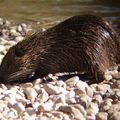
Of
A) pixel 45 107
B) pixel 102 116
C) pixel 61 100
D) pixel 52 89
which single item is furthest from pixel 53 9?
pixel 102 116

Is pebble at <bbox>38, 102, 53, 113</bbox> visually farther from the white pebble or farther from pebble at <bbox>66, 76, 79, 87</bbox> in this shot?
pebble at <bbox>66, 76, 79, 87</bbox>

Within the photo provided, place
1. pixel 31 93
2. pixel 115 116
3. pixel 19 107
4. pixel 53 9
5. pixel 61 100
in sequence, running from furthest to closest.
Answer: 1. pixel 53 9
2. pixel 31 93
3. pixel 61 100
4. pixel 19 107
5. pixel 115 116

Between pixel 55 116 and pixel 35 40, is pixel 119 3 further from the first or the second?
pixel 55 116

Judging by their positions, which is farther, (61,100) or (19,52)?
(19,52)

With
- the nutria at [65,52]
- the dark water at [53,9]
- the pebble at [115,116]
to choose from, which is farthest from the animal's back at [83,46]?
the dark water at [53,9]

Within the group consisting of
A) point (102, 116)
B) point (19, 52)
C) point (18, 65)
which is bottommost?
point (102, 116)

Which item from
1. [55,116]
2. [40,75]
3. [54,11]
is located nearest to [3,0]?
[54,11]

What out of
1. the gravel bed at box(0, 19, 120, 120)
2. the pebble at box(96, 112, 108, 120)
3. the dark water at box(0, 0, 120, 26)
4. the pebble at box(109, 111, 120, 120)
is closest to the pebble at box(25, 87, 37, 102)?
the gravel bed at box(0, 19, 120, 120)

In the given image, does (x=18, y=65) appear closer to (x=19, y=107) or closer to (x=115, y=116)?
(x=19, y=107)
